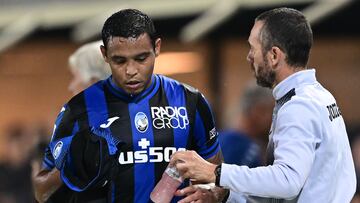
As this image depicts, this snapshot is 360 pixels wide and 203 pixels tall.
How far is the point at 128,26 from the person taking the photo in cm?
455

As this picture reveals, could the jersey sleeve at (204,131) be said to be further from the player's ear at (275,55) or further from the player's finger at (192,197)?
the player's ear at (275,55)

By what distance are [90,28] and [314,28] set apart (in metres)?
2.73

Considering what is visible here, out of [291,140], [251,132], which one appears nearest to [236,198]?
[291,140]

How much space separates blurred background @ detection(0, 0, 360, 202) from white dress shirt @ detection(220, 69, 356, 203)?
7.32 m

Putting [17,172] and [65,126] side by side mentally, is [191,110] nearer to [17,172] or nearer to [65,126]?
[65,126]

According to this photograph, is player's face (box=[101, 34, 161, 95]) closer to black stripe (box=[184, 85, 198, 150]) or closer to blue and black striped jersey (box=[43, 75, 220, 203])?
blue and black striped jersey (box=[43, 75, 220, 203])

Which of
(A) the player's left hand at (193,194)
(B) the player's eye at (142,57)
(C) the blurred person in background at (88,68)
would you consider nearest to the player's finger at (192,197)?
(A) the player's left hand at (193,194)

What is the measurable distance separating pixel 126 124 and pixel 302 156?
87cm

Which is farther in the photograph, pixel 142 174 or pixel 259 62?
pixel 142 174

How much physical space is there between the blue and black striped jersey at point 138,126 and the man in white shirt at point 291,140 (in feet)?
0.73

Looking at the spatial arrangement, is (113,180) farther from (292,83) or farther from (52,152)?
(292,83)

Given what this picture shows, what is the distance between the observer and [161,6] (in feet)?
40.8

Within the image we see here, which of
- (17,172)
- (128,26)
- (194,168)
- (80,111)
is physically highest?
(128,26)

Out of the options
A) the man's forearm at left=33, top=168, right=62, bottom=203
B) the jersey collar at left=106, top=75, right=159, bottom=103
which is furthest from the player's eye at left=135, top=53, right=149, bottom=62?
the man's forearm at left=33, top=168, right=62, bottom=203
